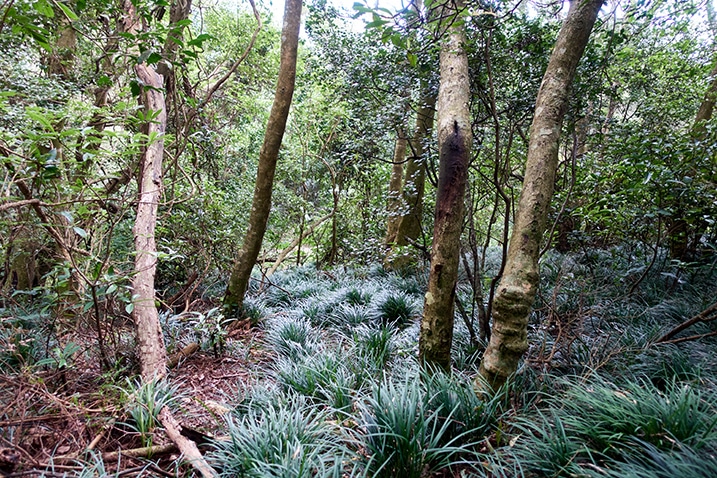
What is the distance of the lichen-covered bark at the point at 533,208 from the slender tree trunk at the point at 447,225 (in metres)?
0.35

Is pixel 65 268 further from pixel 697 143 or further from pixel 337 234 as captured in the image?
pixel 337 234

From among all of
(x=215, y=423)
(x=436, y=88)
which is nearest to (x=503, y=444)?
(x=215, y=423)

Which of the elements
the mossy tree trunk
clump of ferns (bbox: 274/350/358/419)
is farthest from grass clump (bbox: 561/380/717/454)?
the mossy tree trunk

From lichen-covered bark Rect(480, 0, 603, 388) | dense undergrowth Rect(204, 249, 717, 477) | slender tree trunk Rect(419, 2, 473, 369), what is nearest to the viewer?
dense undergrowth Rect(204, 249, 717, 477)

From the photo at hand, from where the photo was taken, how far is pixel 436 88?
12.7ft

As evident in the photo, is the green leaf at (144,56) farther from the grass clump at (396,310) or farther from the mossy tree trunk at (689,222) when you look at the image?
the mossy tree trunk at (689,222)

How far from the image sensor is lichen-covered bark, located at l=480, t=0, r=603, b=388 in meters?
2.08

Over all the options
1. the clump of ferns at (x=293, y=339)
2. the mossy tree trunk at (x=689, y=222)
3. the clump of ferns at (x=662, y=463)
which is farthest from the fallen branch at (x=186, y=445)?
the mossy tree trunk at (x=689, y=222)

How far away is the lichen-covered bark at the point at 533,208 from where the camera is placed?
81.8 inches

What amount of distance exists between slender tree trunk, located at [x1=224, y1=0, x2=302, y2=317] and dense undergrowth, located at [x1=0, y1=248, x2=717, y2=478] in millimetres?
831

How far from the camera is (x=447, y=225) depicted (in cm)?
238

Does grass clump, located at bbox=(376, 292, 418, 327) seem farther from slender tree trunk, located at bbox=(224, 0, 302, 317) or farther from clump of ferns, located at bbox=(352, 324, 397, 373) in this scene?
slender tree trunk, located at bbox=(224, 0, 302, 317)

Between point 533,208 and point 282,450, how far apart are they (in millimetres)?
2046

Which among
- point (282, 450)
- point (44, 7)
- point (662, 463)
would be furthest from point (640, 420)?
point (44, 7)
